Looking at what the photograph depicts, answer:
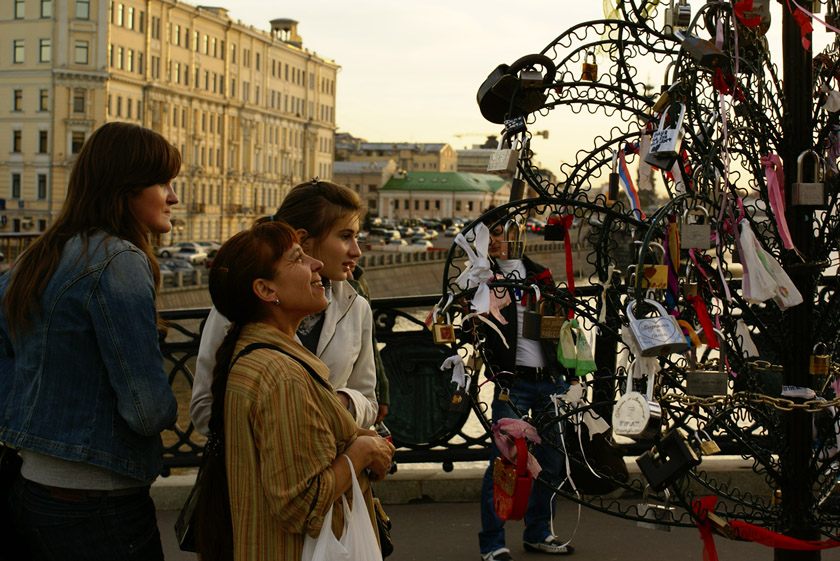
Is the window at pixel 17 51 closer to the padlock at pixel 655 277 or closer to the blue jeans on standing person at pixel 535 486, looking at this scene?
the blue jeans on standing person at pixel 535 486

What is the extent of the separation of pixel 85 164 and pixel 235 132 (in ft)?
229

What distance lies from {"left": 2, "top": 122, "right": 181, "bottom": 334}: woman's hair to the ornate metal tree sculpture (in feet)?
2.96

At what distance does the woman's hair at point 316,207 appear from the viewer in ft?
9.89

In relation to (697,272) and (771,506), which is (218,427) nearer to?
(697,272)

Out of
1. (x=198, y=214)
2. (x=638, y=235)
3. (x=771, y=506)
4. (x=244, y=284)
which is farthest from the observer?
(x=198, y=214)

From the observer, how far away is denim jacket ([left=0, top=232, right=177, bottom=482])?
94.0 inches

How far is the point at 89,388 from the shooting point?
2.41 metres

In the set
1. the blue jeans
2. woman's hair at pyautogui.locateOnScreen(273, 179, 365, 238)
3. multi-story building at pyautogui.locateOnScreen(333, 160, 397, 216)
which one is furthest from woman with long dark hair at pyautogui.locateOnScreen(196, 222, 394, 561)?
multi-story building at pyautogui.locateOnScreen(333, 160, 397, 216)

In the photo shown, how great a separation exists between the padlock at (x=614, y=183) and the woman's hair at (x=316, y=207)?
0.78 m

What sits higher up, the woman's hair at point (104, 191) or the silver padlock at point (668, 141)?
the silver padlock at point (668, 141)

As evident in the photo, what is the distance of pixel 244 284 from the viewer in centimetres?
247

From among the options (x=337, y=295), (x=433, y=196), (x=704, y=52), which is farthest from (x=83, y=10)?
(x=433, y=196)

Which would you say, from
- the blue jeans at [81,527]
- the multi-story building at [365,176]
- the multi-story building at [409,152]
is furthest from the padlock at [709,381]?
the multi-story building at [409,152]

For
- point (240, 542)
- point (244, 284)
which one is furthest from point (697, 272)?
point (240, 542)
